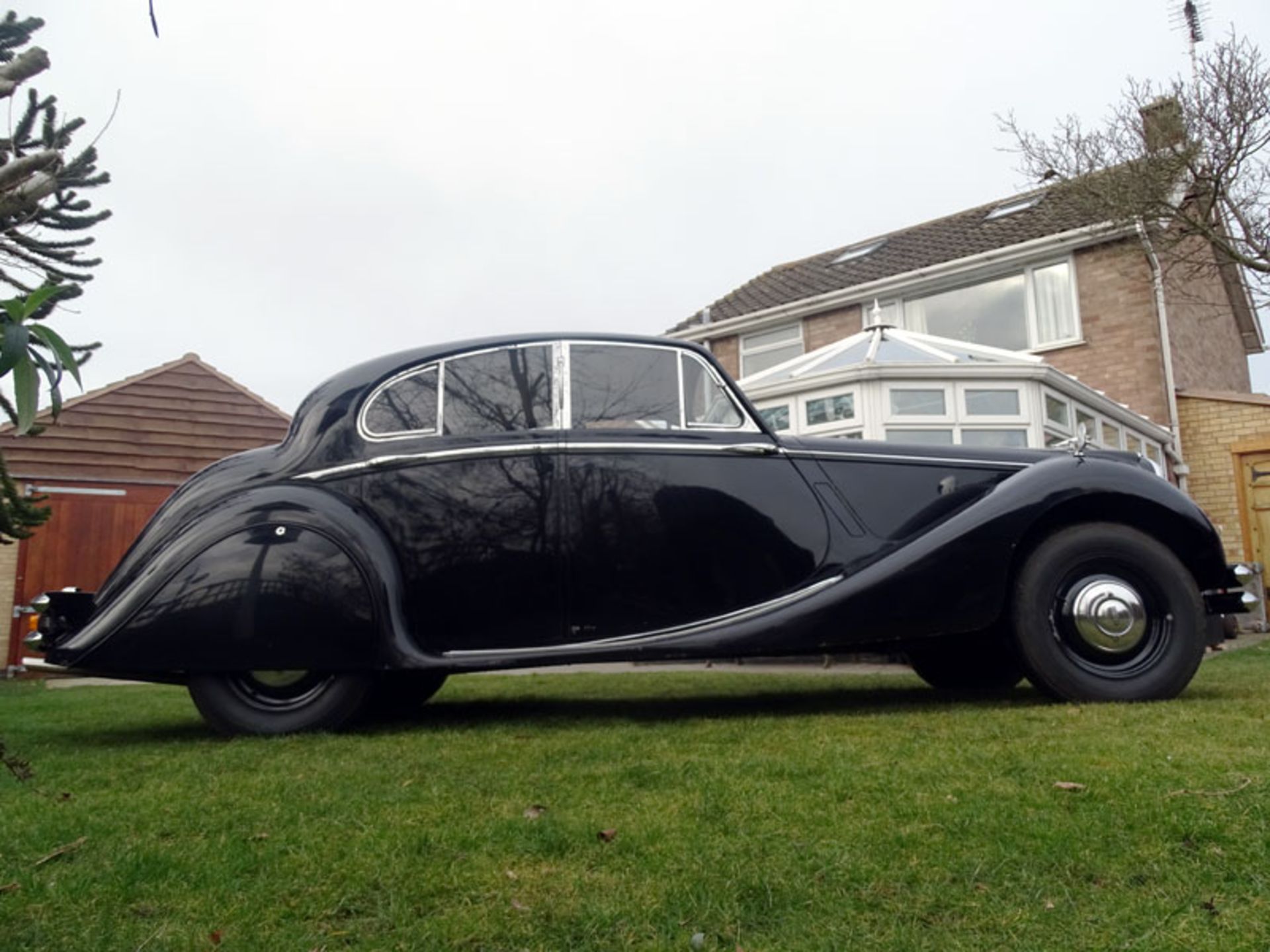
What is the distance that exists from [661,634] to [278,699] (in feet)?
5.91

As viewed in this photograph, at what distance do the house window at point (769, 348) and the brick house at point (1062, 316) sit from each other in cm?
3

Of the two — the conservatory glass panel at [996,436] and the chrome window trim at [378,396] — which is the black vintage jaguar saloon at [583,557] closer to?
the chrome window trim at [378,396]

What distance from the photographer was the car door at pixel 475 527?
4.27m

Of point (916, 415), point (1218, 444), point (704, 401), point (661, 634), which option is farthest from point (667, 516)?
point (1218, 444)

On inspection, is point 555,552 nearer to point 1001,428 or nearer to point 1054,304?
point 1001,428

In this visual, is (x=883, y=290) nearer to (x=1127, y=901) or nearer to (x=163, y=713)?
(x=163, y=713)

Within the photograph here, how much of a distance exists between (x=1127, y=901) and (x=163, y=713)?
17.6 feet

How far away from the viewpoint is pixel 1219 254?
37.8 ft

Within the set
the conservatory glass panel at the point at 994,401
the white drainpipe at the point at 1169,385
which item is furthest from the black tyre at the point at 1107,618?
the white drainpipe at the point at 1169,385

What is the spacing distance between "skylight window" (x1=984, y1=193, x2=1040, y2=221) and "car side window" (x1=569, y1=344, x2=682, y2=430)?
46.0 feet

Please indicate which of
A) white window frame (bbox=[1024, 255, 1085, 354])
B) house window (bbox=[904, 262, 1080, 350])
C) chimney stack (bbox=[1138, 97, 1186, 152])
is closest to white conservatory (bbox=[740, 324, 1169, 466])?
chimney stack (bbox=[1138, 97, 1186, 152])

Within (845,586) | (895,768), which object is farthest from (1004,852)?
(845,586)

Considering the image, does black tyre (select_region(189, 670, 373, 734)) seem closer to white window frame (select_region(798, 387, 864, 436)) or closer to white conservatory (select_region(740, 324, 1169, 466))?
white conservatory (select_region(740, 324, 1169, 466))

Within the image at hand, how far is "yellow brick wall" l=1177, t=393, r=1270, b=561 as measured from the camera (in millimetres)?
13594
